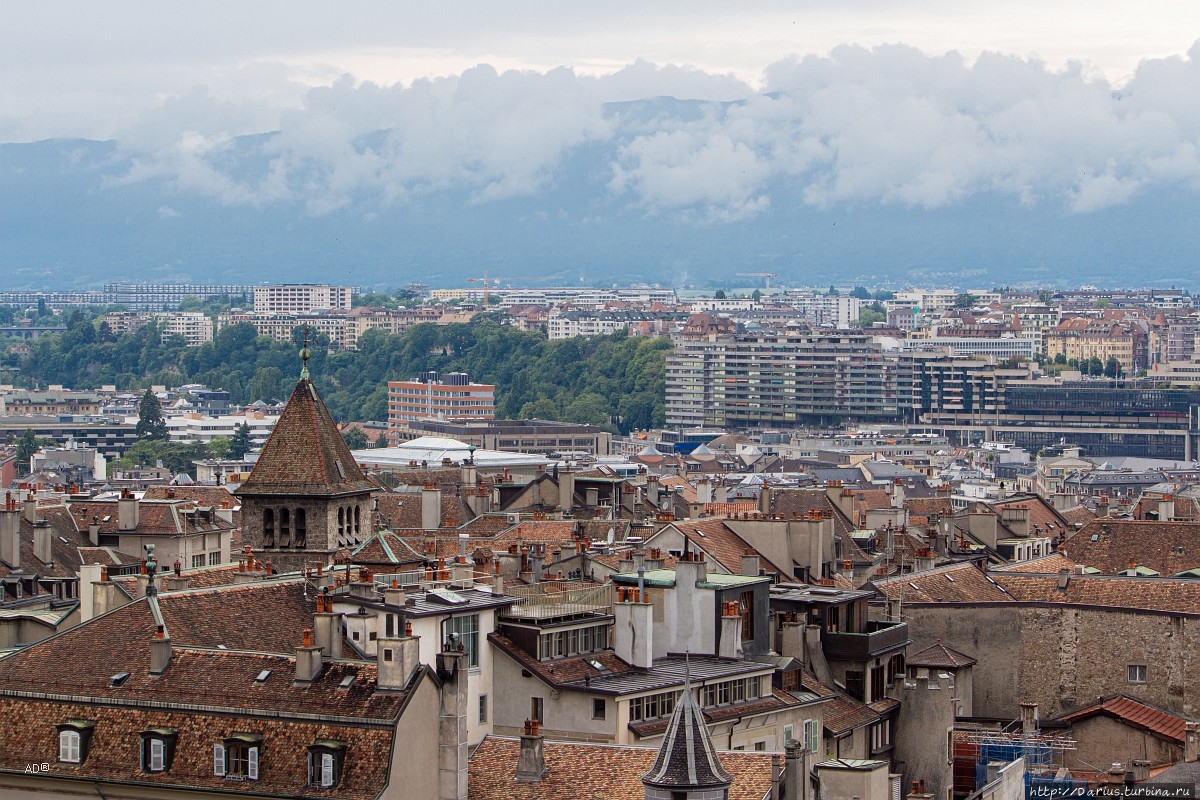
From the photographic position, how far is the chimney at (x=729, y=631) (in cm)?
4459

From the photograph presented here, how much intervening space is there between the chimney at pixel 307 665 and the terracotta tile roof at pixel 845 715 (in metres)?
10.8

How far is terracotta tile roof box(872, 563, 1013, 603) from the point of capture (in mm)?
55719

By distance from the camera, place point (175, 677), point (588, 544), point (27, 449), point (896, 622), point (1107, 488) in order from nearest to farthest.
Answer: point (175, 677) < point (896, 622) < point (588, 544) < point (1107, 488) < point (27, 449)

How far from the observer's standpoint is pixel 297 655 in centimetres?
3703

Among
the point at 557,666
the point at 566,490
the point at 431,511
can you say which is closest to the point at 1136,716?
the point at 557,666

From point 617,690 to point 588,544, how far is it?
69.4 ft

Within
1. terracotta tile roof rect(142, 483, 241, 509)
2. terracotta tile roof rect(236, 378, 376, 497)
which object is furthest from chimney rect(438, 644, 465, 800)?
terracotta tile roof rect(142, 483, 241, 509)

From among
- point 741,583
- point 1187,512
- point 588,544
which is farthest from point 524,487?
point 741,583

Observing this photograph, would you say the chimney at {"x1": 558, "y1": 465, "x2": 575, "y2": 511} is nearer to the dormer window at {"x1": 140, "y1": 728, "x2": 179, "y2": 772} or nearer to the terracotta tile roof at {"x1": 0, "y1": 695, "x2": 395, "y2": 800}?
the terracotta tile roof at {"x1": 0, "y1": 695, "x2": 395, "y2": 800}

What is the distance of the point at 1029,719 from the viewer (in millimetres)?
49312

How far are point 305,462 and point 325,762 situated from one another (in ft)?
90.4

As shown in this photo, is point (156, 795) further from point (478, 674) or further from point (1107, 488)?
point (1107, 488)

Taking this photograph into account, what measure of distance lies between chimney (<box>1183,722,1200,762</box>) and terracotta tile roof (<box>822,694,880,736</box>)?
5.07 meters

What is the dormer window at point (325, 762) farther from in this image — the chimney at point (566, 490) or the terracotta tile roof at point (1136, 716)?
the chimney at point (566, 490)
